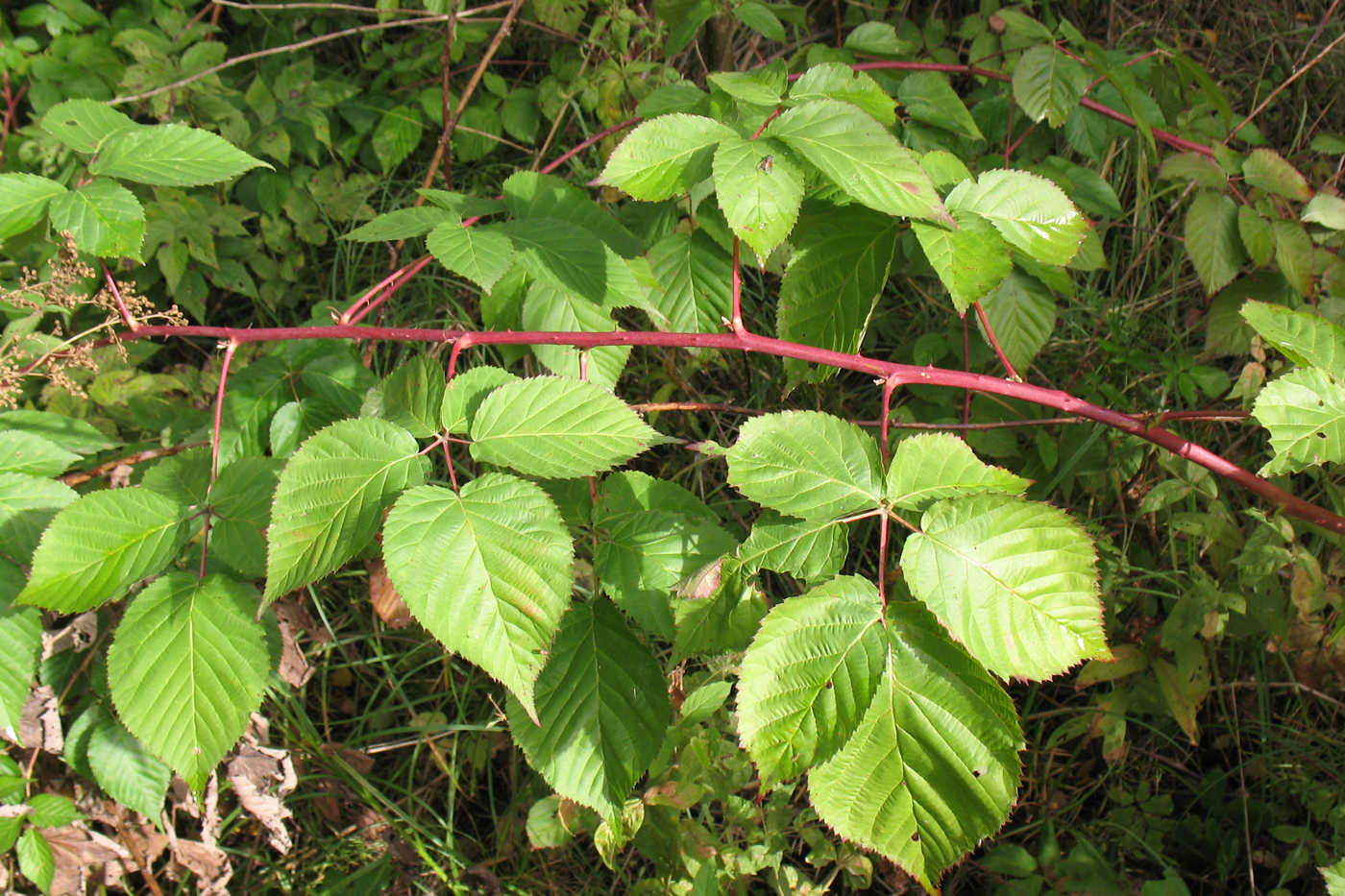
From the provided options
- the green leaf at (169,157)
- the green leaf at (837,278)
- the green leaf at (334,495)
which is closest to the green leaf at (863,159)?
the green leaf at (837,278)

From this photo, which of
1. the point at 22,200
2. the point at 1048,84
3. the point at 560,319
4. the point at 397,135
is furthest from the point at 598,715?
the point at 397,135

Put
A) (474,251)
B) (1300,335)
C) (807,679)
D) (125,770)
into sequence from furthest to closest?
(125,770), (474,251), (1300,335), (807,679)

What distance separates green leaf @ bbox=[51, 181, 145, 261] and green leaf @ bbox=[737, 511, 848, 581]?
2.63 ft

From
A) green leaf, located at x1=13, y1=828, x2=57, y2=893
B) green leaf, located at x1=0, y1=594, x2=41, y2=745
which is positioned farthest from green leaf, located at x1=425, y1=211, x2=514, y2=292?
green leaf, located at x1=13, y1=828, x2=57, y2=893

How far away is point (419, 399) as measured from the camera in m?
0.98

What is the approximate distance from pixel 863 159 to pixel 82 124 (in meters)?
1.01

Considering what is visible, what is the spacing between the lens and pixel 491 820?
1929 millimetres

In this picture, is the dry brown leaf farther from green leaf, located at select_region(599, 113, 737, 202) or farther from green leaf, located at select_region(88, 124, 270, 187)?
green leaf, located at select_region(599, 113, 737, 202)

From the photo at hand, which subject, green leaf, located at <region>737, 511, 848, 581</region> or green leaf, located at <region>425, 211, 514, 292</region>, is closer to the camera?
green leaf, located at <region>737, 511, 848, 581</region>

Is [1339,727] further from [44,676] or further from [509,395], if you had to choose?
[44,676]

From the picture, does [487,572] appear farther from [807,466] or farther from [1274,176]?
[1274,176]

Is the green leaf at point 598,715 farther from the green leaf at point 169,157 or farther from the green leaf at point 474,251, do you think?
the green leaf at point 169,157

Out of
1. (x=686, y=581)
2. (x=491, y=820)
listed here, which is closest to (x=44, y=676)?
(x=491, y=820)

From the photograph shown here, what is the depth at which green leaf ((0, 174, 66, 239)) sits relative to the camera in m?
1.04
